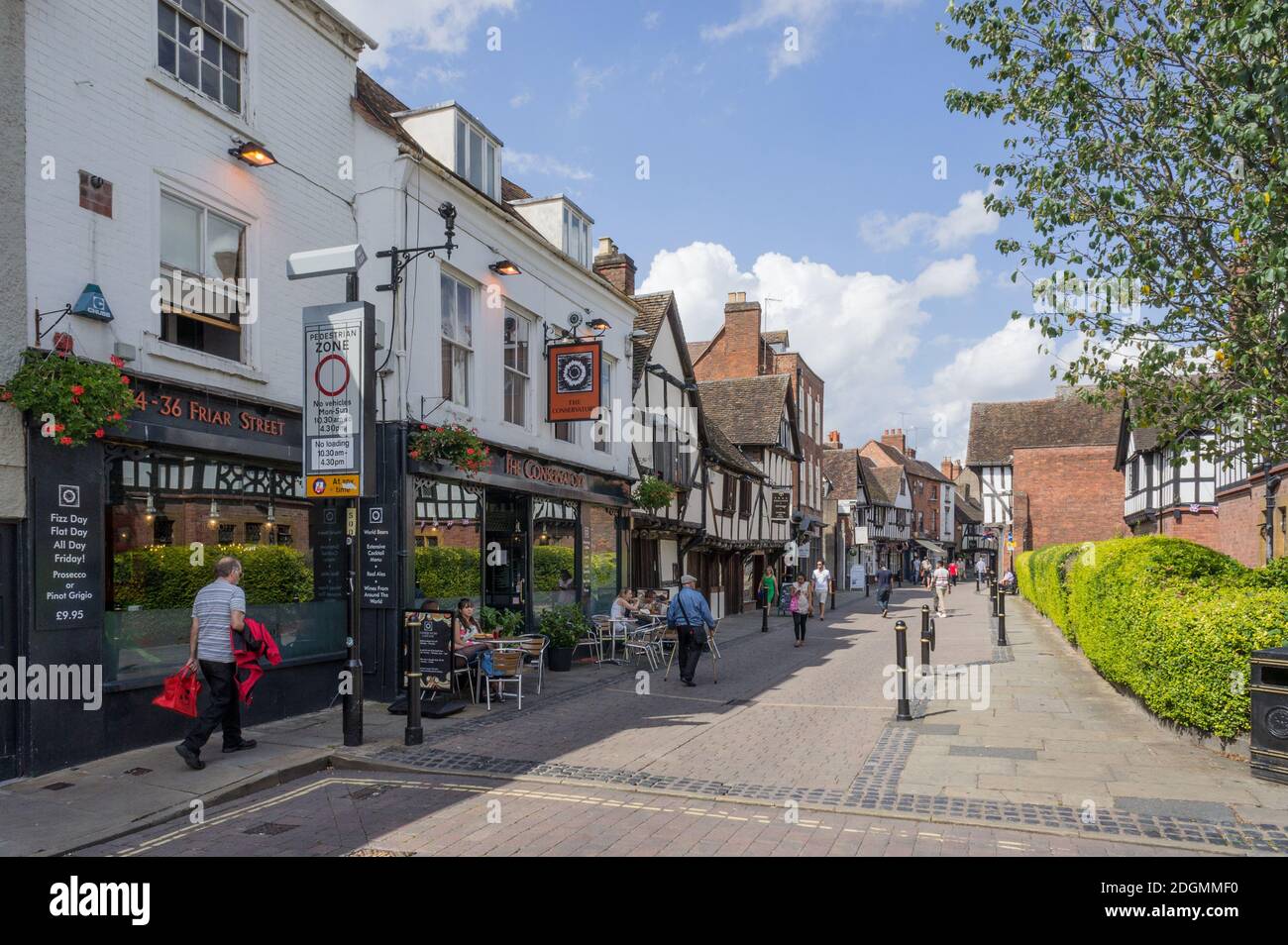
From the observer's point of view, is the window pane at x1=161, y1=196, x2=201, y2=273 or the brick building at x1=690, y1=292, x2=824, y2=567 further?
the brick building at x1=690, y1=292, x2=824, y2=567

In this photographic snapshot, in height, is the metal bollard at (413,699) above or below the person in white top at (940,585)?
above

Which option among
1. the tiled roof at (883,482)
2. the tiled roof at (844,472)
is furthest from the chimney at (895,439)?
the tiled roof at (844,472)

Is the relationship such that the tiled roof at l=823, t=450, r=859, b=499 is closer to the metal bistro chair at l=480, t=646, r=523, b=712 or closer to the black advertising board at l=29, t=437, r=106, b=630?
the metal bistro chair at l=480, t=646, r=523, b=712

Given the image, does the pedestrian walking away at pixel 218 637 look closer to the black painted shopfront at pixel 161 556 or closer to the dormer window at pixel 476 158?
the black painted shopfront at pixel 161 556

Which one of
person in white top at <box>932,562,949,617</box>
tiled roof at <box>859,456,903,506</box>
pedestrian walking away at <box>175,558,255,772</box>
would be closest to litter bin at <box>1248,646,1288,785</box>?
pedestrian walking away at <box>175,558,255,772</box>

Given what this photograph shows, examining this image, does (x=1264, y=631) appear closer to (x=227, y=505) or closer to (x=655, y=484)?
(x=227, y=505)

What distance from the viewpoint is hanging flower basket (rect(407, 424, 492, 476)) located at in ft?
38.7

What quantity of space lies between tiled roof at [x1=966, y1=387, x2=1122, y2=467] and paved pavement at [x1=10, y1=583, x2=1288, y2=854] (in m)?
41.2

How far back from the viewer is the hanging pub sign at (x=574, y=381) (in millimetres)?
15430

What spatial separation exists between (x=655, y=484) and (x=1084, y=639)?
8656mm

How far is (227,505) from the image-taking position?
9969 millimetres

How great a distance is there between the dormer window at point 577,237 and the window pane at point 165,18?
8.18 metres

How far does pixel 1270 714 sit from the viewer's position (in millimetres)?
7516
